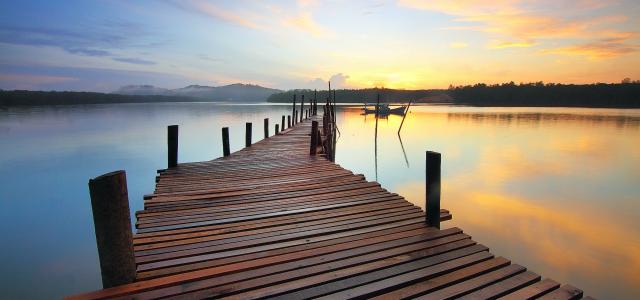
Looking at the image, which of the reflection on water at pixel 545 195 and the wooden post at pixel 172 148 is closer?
the reflection on water at pixel 545 195

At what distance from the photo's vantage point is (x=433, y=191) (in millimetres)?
4762

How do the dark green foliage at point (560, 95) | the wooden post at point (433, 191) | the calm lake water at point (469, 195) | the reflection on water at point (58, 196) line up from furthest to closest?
the dark green foliage at point (560, 95) → the calm lake water at point (469, 195) → the reflection on water at point (58, 196) → the wooden post at point (433, 191)

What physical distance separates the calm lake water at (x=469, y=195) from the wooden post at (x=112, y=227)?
5.32 m

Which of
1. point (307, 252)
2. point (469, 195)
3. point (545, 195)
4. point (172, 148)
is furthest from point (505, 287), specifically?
point (545, 195)

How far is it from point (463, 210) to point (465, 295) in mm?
9667

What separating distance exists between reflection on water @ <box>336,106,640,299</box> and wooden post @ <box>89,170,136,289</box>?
8701 millimetres

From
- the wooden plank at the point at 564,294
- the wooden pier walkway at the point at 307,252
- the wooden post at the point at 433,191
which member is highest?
the wooden post at the point at 433,191

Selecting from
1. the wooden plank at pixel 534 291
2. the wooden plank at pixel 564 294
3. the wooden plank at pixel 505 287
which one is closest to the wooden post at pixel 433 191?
the wooden plank at pixel 505 287

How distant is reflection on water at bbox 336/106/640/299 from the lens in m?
8.12

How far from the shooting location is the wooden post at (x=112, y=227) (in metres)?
2.97

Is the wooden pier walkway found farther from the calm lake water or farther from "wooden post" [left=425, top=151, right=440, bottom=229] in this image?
the calm lake water

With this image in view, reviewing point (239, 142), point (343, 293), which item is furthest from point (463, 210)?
point (239, 142)

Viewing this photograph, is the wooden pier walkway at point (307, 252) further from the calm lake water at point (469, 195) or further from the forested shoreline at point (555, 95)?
the forested shoreline at point (555, 95)

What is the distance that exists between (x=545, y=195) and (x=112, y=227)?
15654 millimetres
